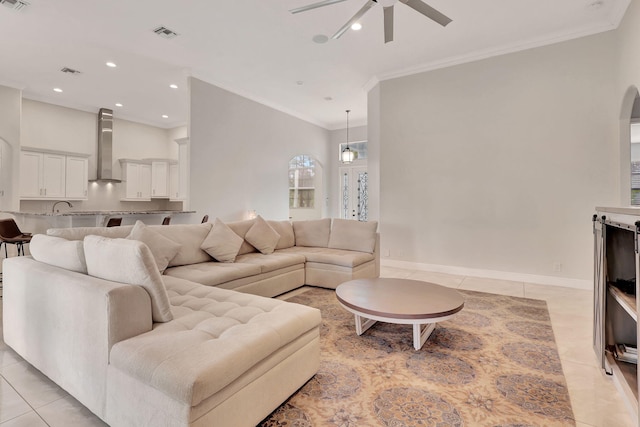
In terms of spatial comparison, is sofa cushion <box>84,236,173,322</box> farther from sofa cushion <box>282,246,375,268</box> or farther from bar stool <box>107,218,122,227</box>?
bar stool <box>107,218,122,227</box>

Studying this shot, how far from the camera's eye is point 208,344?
143cm

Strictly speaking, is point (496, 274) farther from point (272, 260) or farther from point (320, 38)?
point (320, 38)

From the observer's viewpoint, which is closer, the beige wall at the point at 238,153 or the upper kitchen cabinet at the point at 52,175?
the beige wall at the point at 238,153

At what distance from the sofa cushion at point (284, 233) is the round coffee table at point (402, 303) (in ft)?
6.15

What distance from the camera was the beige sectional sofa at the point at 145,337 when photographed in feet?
4.24

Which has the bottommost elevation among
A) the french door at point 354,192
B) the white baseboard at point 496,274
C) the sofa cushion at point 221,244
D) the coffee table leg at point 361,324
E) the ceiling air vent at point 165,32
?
the coffee table leg at point 361,324

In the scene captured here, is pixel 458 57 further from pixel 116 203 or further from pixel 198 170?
pixel 116 203

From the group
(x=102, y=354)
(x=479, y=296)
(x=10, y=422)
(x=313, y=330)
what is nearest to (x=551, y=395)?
(x=313, y=330)

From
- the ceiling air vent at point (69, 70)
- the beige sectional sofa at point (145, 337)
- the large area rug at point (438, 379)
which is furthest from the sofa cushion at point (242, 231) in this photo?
the ceiling air vent at point (69, 70)

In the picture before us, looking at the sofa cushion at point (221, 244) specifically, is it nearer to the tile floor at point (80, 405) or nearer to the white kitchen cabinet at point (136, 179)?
the tile floor at point (80, 405)

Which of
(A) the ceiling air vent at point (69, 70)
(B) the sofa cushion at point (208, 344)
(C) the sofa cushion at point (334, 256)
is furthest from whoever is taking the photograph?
(A) the ceiling air vent at point (69, 70)

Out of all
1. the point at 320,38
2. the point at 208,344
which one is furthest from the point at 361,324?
the point at 320,38

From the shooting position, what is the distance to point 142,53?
16.0 feet

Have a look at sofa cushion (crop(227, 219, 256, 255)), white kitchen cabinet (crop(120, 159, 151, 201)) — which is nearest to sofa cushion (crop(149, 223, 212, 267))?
sofa cushion (crop(227, 219, 256, 255))
